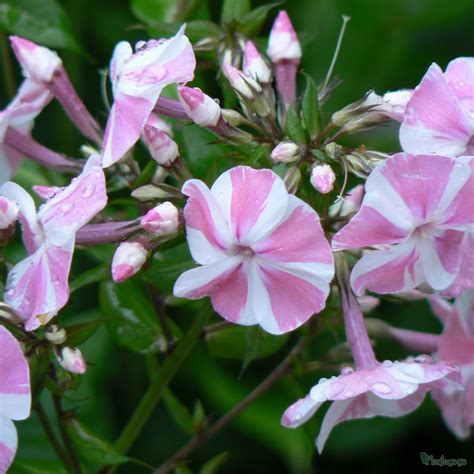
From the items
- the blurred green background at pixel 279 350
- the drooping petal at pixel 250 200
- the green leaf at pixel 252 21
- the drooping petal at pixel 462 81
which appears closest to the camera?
the drooping petal at pixel 250 200

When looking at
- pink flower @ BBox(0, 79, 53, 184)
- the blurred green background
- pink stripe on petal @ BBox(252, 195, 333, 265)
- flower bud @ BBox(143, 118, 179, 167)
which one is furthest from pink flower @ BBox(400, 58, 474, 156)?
the blurred green background

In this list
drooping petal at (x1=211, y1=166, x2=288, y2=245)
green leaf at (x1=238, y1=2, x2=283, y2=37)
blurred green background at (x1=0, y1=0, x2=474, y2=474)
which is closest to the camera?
drooping petal at (x1=211, y1=166, x2=288, y2=245)

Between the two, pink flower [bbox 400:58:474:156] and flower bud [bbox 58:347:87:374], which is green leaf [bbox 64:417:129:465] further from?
pink flower [bbox 400:58:474:156]

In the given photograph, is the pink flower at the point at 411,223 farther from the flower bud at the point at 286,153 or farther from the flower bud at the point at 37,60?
the flower bud at the point at 37,60

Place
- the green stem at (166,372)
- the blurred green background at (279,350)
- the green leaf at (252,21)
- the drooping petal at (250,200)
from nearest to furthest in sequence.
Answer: the drooping petal at (250,200) < the green stem at (166,372) < the green leaf at (252,21) < the blurred green background at (279,350)

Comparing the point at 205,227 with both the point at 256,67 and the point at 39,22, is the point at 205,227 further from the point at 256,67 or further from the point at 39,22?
the point at 39,22

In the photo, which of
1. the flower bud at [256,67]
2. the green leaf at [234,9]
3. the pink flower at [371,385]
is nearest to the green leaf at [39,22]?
the green leaf at [234,9]
